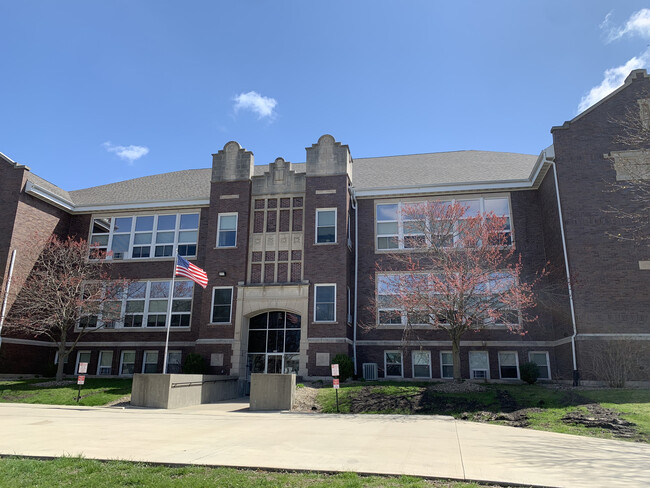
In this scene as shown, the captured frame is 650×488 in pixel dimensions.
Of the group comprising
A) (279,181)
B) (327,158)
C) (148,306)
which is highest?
(327,158)

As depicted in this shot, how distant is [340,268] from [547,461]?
17140 millimetres

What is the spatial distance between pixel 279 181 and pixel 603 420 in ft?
60.7

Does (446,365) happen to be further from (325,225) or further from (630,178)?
(630,178)

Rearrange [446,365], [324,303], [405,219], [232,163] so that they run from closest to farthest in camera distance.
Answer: [324,303], [446,365], [405,219], [232,163]

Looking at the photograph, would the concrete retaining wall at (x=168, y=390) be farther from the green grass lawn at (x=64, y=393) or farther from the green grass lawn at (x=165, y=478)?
the green grass lawn at (x=165, y=478)

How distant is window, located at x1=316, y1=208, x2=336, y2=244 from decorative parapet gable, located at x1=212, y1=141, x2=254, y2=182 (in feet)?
14.8

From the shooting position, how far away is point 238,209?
26.7 m

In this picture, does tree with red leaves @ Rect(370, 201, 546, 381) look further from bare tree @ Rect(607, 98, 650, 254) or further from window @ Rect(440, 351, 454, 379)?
bare tree @ Rect(607, 98, 650, 254)

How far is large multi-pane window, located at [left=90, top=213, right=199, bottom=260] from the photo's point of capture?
94.0ft

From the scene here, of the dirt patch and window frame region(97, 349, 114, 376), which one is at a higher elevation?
window frame region(97, 349, 114, 376)

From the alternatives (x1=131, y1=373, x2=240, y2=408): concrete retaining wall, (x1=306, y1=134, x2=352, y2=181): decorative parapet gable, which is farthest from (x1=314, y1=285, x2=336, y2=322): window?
(x1=131, y1=373, x2=240, y2=408): concrete retaining wall

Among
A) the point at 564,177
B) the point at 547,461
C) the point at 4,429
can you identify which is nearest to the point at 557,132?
the point at 564,177

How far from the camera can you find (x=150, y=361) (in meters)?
27.5

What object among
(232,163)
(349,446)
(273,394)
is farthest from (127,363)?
(349,446)
